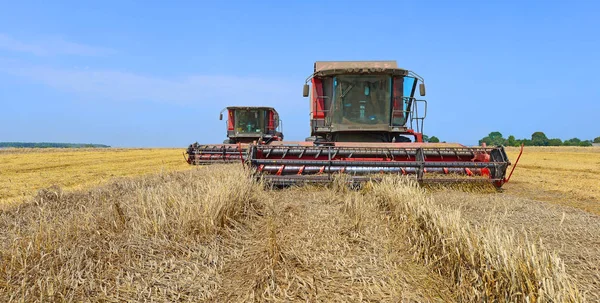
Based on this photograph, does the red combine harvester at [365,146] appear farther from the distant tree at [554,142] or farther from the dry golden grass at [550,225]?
the distant tree at [554,142]

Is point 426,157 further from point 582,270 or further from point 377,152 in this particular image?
point 582,270

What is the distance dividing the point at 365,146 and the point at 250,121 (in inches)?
456

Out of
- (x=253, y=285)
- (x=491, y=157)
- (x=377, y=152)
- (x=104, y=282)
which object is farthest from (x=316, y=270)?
(x=491, y=157)

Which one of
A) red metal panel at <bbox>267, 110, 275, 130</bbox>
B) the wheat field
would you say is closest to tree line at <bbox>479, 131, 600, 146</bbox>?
red metal panel at <bbox>267, 110, 275, 130</bbox>

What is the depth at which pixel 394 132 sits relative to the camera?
7.59 meters

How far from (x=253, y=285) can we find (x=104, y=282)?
852 mm

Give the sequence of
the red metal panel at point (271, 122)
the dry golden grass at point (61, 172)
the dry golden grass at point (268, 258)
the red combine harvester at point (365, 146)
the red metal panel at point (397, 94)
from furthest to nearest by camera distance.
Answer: the red metal panel at point (271, 122), the red metal panel at point (397, 94), the dry golden grass at point (61, 172), the red combine harvester at point (365, 146), the dry golden grass at point (268, 258)

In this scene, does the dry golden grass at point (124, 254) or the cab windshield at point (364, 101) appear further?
the cab windshield at point (364, 101)

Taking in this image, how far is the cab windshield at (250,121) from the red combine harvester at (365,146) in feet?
28.9

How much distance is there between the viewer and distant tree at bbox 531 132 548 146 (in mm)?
61425

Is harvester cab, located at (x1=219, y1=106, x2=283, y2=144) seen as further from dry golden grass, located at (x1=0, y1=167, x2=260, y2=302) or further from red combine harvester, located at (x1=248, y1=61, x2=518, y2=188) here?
dry golden grass, located at (x1=0, y1=167, x2=260, y2=302)

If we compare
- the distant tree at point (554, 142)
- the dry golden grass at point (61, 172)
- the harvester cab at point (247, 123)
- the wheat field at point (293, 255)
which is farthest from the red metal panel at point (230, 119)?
the distant tree at point (554, 142)

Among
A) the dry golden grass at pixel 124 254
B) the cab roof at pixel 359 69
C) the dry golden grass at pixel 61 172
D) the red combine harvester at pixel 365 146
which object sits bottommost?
the dry golden grass at pixel 61 172

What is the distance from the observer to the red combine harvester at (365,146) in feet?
18.5
